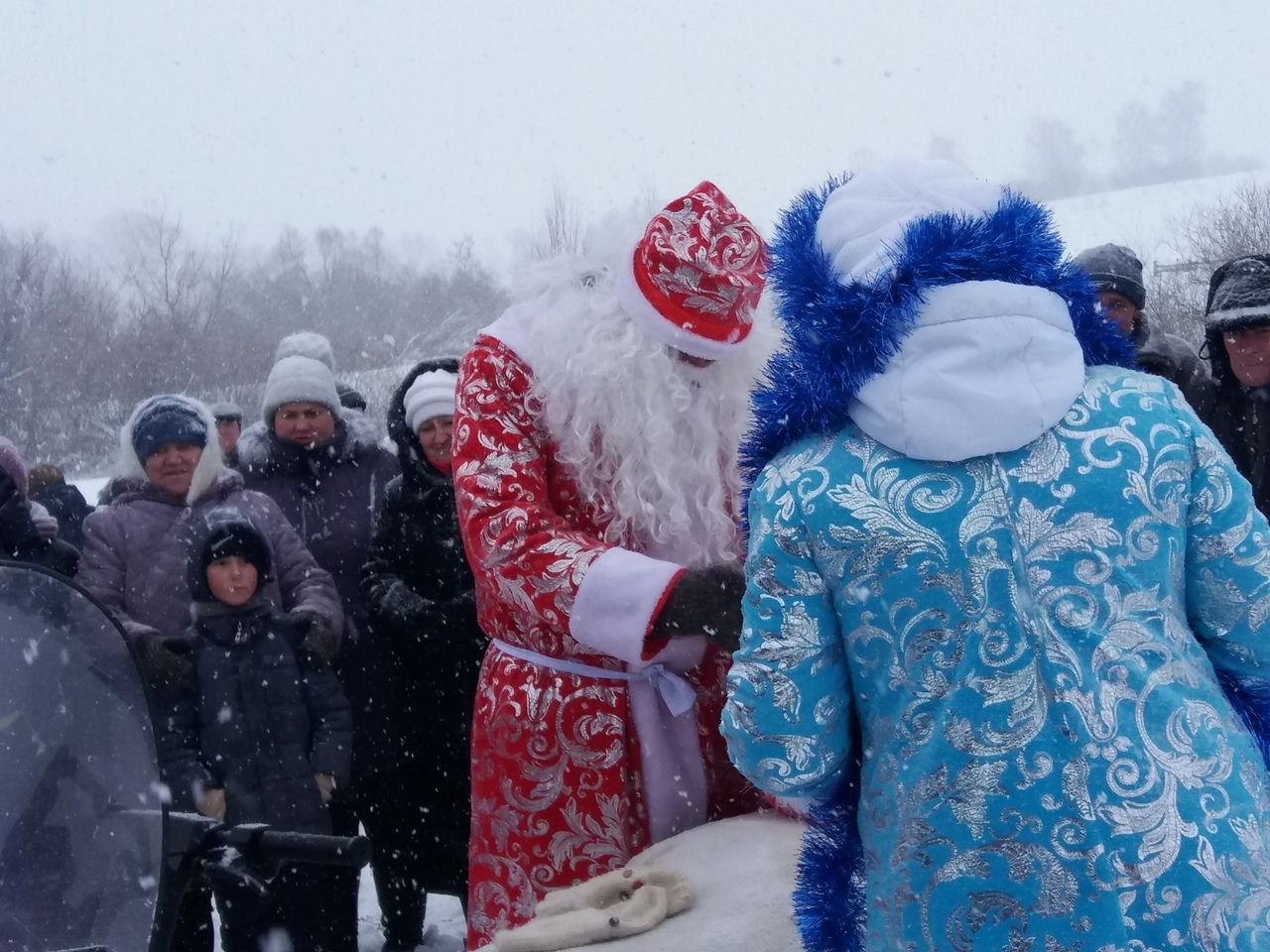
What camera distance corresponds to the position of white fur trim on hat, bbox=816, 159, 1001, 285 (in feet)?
4.84

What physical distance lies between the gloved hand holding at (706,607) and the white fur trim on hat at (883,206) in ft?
1.77

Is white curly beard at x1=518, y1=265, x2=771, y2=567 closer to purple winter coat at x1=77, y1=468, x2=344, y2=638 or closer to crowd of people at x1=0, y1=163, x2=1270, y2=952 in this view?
crowd of people at x1=0, y1=163, x2=1270, y2=952

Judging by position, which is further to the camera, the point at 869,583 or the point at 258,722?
the point at 258,722

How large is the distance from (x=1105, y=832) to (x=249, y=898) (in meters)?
1.06

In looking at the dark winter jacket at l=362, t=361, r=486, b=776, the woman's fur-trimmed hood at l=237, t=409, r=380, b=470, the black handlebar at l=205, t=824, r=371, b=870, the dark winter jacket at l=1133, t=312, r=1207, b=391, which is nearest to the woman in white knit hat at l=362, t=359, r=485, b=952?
the dark winter jacket at l=362, t=361, r=486, b=776

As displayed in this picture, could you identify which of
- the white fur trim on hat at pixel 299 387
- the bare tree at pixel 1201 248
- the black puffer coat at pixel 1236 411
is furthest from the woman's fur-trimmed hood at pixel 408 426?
the bare tree at pixel 1201 248

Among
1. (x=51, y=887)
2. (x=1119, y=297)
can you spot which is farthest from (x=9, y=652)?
(x=1119, y=297)

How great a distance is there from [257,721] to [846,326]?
2.51 metres

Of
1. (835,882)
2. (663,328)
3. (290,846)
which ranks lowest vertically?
(835,882)

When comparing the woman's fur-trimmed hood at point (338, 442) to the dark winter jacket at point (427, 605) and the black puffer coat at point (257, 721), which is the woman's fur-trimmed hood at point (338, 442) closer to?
the dark winter jacket at point (427, 605)

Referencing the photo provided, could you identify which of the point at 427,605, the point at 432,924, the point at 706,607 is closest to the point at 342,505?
the point at 427,605

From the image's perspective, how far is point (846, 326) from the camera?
4.72ft

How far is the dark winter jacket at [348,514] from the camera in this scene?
396cm

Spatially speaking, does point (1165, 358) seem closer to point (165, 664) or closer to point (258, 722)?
point (258, 722)
